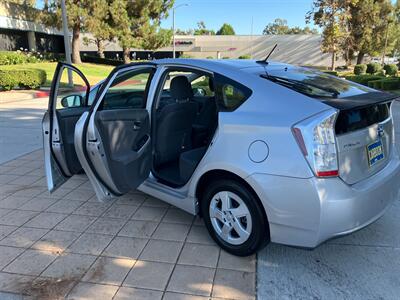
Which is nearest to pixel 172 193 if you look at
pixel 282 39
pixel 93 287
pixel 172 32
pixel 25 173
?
pixel 93 287

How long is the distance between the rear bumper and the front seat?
1.39 metres

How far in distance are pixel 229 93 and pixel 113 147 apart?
1095 mm

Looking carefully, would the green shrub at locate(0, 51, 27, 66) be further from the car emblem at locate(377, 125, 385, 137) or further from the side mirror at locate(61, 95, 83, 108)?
the car emblem at locate(377, 125, 385, 137)

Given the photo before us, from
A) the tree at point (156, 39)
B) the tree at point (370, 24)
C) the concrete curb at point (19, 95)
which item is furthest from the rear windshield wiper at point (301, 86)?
the tree at point (370, 24)

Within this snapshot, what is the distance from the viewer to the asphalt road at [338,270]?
2.68 m

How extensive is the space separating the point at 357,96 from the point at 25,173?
464 cm

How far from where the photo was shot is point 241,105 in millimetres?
2896

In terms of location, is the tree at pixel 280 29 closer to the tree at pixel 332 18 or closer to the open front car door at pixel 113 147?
the tree at pixel 332 18

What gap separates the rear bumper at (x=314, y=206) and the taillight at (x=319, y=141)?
0.09 m

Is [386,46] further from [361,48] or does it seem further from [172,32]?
[172,32]

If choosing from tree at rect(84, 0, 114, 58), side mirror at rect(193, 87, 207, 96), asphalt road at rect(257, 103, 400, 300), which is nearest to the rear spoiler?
asphalt road at rect(257, 103, 400, 300)

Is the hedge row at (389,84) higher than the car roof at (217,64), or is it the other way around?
the car roof at (217,64)

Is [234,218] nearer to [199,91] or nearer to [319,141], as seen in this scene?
[319,141]

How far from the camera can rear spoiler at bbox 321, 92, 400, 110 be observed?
2597 mm
